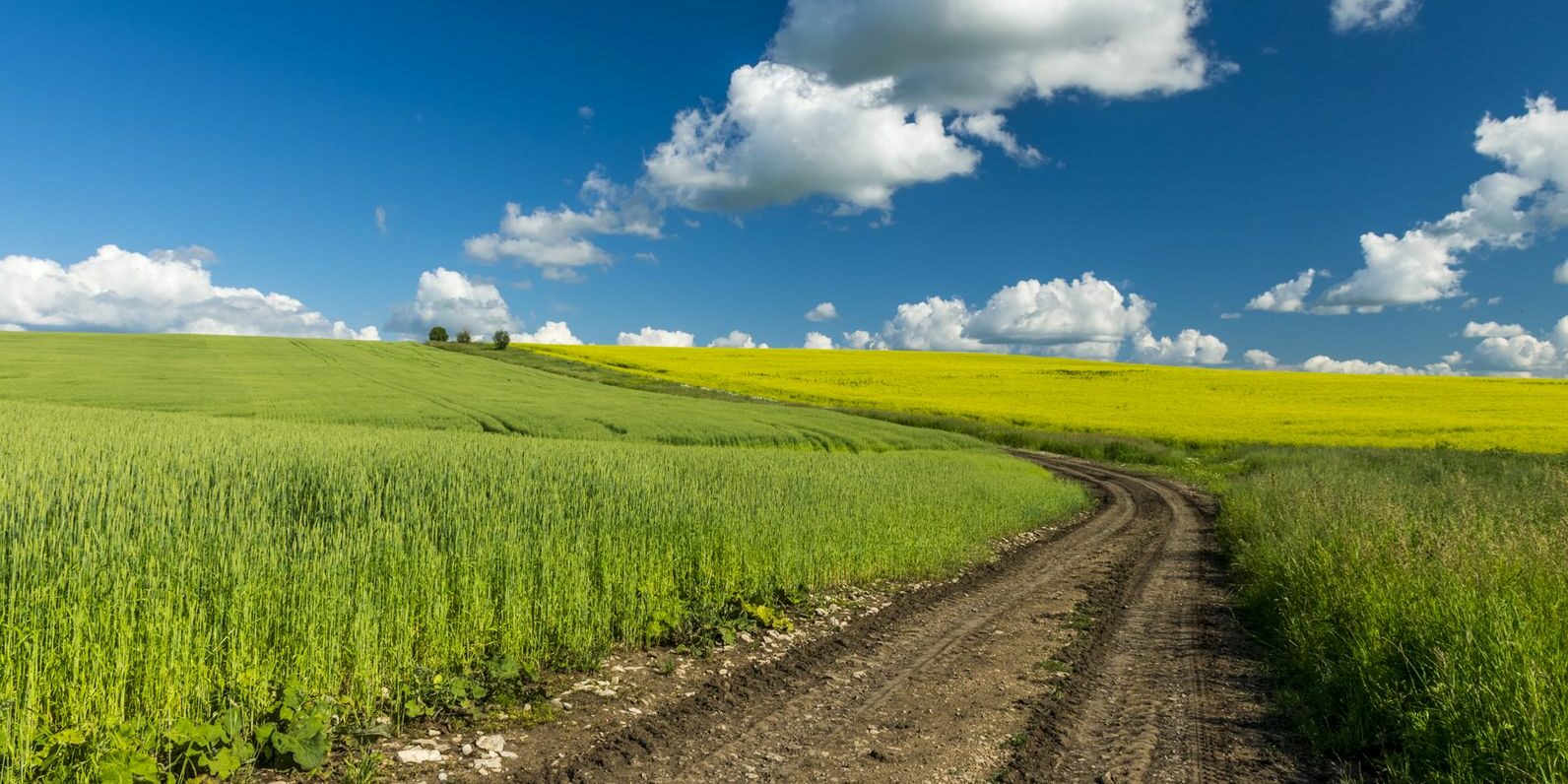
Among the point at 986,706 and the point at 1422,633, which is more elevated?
the point at 1422,633

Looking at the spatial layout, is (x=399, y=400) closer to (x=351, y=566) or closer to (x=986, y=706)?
(x=351, y=566)

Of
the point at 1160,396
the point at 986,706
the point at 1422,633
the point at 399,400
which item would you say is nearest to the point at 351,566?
the point at 986,706

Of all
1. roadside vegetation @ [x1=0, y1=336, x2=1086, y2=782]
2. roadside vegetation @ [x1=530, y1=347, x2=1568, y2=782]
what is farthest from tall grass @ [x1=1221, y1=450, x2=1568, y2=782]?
roadside vegetation @ [x1=0, y1=336, x2=1086, y2=782]

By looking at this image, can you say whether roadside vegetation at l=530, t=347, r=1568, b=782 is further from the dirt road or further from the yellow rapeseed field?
the yellow rapeseed field

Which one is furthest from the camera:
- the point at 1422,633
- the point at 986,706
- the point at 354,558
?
the point at 354,558

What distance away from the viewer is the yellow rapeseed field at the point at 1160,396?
4138 centimetres

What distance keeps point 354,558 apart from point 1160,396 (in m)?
62.0

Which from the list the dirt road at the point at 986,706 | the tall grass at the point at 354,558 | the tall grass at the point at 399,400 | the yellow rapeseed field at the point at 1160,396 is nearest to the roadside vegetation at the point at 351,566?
the tall grass at the point at 354,558

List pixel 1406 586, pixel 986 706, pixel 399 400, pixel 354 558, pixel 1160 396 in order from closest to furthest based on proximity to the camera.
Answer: pixel 986 706, pixel 354 558, pixel 1406 586, pixel 399 400, pixel 1160 396

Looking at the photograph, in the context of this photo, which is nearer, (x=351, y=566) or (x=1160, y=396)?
(x=351, y=566)

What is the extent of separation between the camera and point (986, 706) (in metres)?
6.46

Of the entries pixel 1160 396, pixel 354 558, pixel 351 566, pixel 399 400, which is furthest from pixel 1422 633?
pixel 1160 396

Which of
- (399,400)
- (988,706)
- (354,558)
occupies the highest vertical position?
(354,558)

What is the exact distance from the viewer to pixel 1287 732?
6.24 metres
